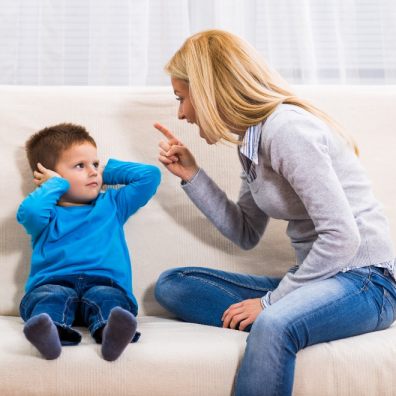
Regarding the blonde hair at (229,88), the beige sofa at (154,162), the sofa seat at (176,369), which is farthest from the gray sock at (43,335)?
the blonde hair at (229,88)

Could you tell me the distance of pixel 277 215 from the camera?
5.01ft

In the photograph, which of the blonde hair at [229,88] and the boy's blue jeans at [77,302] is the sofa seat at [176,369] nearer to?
the boy's blue jeans at [77,302]

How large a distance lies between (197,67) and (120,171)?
1.26 feet

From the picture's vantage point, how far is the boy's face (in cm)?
171

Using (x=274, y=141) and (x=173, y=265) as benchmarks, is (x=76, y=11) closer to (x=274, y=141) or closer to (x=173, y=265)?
(x=173, y=265)

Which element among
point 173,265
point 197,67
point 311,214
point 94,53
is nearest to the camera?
point 311,214

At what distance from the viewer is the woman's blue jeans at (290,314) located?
1242mm

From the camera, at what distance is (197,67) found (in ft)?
4.89

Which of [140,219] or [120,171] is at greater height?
[120,171]

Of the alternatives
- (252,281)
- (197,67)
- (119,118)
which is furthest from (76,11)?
(252,281)

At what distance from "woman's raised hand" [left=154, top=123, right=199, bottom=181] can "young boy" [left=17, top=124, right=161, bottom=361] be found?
7 cm

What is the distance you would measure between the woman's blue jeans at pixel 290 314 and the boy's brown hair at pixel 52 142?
0.46 metres

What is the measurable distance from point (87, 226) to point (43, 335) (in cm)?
48

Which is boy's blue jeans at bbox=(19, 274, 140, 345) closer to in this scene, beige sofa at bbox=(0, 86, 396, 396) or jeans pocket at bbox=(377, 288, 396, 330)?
beige sofa at bbox=(0, 86, 396, 396)
